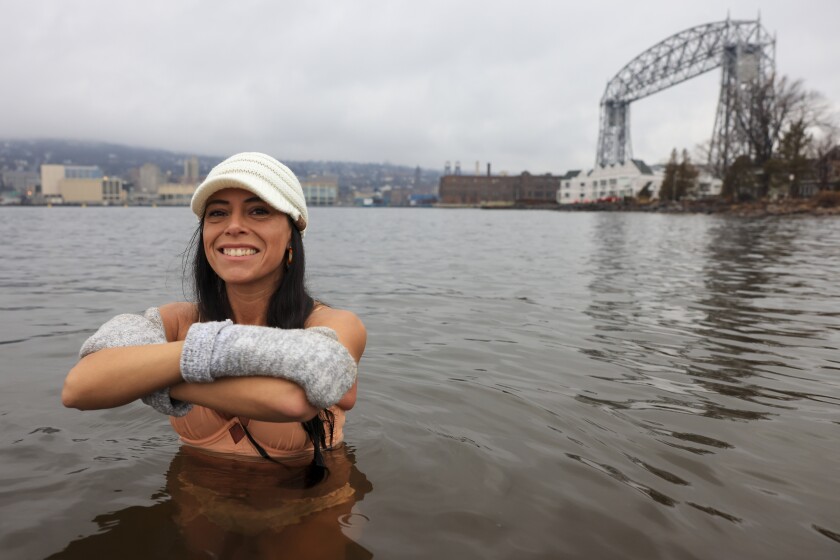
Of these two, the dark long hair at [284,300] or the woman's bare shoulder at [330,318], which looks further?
the dark long hair at [284,300]

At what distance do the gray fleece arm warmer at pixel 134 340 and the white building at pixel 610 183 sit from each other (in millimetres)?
89726

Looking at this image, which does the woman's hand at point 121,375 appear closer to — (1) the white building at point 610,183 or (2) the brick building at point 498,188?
(1) the white building at point 610,183

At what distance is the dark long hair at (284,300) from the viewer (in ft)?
→ 8.19

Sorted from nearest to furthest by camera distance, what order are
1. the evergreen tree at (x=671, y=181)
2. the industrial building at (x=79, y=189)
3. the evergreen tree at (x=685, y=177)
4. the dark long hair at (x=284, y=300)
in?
the dark long hair at (x=284, y=300)
the evergreen tree at (x=685, y=177)
the evergreen tree at (x=671, y=181)
the industrial building at (x=79, y=189)

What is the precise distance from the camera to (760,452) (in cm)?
328

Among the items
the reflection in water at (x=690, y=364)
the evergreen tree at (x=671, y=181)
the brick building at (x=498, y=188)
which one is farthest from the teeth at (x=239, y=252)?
the brick building at (x=498, y=188)

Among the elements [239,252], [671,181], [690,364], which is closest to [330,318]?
[239,252]

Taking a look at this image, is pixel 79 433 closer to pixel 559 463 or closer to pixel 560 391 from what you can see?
pixel 559 463

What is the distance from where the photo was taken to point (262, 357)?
1.69 meters

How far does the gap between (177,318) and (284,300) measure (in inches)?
20.7

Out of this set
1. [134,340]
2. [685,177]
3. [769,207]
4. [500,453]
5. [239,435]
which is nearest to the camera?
[134,340]

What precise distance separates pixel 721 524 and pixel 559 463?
0.87 meters

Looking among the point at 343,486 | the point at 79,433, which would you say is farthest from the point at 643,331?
the point at 79,433

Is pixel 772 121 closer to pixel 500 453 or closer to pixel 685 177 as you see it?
pixel 685 177
